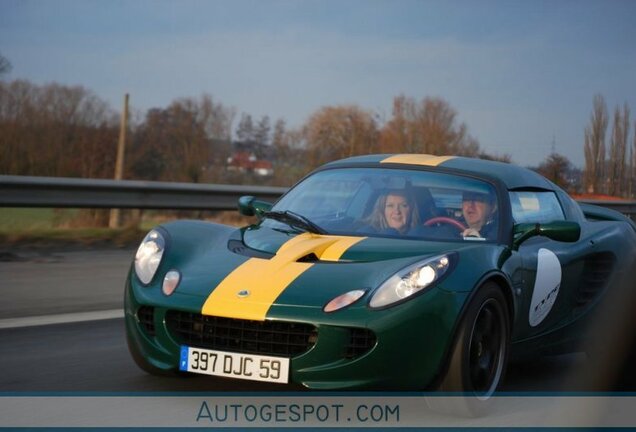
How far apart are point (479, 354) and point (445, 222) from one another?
2.82 ft

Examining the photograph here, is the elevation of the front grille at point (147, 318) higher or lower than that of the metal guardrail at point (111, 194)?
lower

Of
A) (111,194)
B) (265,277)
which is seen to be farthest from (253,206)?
(111,194)

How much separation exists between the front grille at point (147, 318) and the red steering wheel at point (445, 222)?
4.75 feet

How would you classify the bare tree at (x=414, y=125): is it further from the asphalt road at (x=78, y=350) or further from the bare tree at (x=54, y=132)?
the asphalt road at (x=78, y=350)

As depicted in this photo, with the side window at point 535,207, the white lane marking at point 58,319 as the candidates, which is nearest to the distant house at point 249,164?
the white lane marking at point 58,319

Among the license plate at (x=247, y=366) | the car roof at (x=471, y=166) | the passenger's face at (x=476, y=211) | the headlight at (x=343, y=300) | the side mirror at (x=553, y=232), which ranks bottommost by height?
the license plate at (x=247, y=366)

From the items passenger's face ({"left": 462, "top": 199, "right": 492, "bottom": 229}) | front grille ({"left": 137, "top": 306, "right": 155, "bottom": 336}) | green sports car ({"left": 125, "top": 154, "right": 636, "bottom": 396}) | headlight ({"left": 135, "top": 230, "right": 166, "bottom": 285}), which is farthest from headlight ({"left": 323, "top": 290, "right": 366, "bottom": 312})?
passenger's face ({"left": 462, "top": 199, "right": 492, "bottom": 229})

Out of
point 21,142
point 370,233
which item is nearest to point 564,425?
point 370,233

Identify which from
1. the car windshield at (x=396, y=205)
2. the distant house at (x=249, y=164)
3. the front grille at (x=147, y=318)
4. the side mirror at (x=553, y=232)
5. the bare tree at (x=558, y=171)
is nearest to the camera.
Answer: the front grille at (x=147, y=318)

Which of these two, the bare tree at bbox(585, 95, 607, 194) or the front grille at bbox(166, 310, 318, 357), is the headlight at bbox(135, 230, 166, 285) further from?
the bare tree at bbox(585, 95, 607, 194)

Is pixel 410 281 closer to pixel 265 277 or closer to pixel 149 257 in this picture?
pixel 265 277

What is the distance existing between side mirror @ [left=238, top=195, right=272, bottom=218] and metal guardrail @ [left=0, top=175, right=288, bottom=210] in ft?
14.5

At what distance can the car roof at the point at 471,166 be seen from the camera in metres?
5.49

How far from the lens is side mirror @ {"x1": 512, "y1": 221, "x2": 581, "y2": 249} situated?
195 inches
